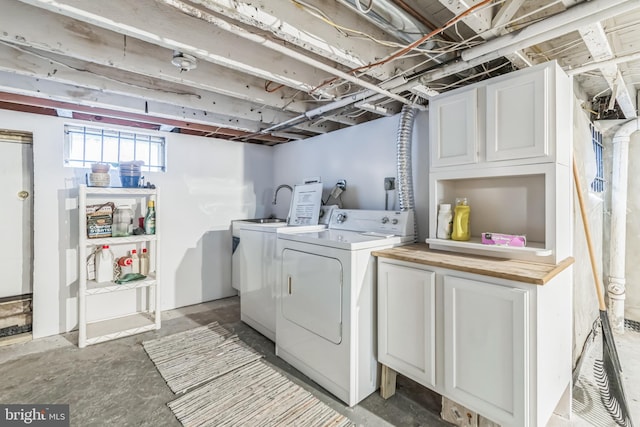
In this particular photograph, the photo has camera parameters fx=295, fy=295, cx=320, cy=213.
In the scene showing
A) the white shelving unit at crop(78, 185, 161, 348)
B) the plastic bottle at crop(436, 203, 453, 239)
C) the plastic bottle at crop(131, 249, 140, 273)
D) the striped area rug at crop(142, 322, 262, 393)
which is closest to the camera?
the plastic bottle at crop(436, 203, 453, 239)

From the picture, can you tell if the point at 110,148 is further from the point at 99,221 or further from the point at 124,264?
the point at 124,264

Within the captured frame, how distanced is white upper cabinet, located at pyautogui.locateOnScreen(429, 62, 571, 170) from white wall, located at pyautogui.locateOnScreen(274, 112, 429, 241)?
1.72ft

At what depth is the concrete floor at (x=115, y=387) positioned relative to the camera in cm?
182

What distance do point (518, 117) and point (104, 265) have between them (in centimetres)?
366

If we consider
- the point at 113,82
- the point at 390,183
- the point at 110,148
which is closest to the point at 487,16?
the point at 390,183

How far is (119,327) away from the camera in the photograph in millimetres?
3012

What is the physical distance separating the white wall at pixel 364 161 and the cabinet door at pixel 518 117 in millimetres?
752

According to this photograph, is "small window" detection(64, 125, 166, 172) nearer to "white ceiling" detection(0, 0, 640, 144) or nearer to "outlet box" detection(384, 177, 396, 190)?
"white ceiling" detection(0, 0, 640, 144)

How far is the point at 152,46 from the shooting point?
76.8 inches

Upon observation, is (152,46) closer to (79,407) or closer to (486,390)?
(79,407)

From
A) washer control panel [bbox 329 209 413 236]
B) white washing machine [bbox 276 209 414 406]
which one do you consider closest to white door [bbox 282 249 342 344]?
white washing machine [bbox 276 209 414 406]

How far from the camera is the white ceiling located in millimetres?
1390

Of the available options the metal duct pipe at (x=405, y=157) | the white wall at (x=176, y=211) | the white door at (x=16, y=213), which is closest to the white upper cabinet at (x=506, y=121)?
the metal duct pipe at (x=405, y=157)

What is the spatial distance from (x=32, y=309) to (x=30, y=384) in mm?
1032
